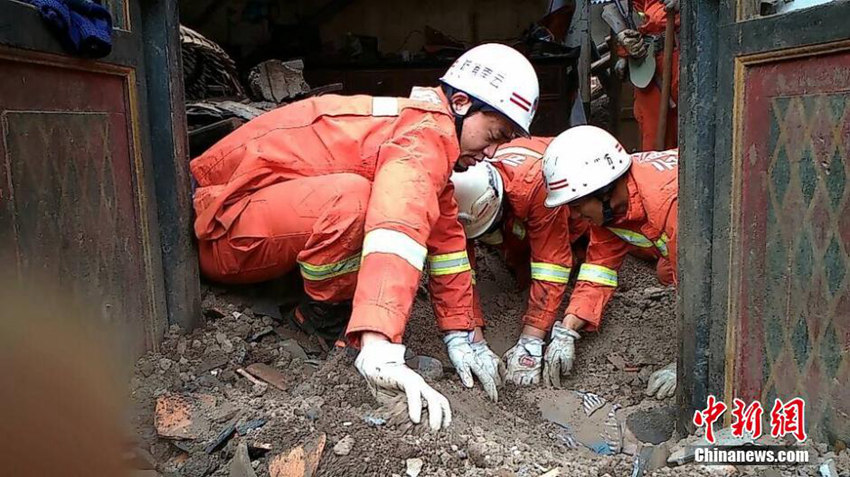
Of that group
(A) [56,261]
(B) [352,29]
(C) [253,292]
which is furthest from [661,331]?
(B) [352,29]

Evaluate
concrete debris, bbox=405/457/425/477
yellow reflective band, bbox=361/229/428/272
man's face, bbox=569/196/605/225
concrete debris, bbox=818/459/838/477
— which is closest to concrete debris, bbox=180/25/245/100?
man's face, bbox=569/196/605/225

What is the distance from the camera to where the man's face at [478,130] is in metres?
3.09

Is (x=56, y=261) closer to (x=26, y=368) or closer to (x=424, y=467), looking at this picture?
(x=26, y=368)

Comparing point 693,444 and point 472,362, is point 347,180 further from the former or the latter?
point 693,444

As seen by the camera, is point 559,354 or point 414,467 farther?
point 559,354

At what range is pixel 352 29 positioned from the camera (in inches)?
340

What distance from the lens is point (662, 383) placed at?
10.6 feet

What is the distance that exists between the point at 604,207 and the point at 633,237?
216mm

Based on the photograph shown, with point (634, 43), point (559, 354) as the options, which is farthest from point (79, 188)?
point (634, 43)

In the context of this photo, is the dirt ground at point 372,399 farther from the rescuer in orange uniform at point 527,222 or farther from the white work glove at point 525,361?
the rescuer in orange uniform at point 527,222

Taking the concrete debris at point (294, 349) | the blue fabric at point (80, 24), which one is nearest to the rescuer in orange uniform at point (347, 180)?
the concrete debris at point (294, 349)

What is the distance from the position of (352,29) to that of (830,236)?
288 inches

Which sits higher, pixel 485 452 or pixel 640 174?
pixel 640 174

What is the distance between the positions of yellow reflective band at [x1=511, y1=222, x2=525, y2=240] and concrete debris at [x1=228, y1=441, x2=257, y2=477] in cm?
232
